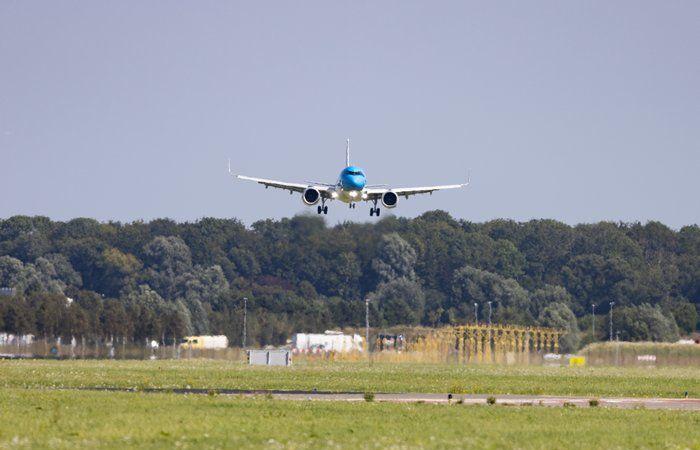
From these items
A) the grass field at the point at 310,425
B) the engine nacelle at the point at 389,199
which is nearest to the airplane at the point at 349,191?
the engine nacelle at the point at 389,199

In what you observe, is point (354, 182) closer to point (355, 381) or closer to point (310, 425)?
point (355, 381)

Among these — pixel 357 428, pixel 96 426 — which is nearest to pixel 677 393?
pixel 357 428

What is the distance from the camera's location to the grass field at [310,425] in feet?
120

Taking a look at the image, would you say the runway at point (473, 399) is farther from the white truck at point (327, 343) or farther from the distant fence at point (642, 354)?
the distant fence at point (642, 354)

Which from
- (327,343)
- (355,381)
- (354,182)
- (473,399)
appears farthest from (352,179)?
(327,343)

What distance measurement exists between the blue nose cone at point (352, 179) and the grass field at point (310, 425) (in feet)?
112

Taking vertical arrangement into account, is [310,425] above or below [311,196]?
below

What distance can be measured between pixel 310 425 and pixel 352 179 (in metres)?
45.6

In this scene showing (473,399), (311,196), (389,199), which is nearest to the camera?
(473,399)

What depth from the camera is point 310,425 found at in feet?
136

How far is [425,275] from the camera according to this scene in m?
192

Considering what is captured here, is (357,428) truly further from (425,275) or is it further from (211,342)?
(425,275)

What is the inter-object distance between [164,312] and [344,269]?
77.2 feet

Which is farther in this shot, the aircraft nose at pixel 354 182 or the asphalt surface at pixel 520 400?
the aircraft nose at pixel 354 182
